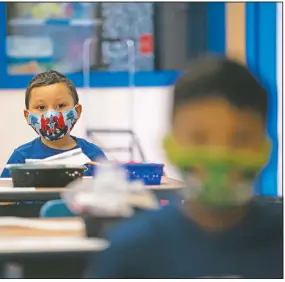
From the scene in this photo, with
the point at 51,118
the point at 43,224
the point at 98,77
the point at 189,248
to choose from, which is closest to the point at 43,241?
the point at 43,224

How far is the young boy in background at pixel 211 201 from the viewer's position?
731 mm

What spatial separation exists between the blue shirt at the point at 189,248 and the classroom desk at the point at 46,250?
371mm

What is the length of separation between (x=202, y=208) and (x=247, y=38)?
9.60 feet

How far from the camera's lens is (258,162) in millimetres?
748

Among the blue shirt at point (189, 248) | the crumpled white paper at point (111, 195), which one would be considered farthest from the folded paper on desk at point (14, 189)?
the blue shirt at point (189, 248)

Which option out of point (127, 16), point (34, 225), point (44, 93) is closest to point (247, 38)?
point (127, 16)

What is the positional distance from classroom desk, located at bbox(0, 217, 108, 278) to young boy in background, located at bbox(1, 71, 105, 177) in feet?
3.30

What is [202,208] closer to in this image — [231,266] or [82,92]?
[231,266]

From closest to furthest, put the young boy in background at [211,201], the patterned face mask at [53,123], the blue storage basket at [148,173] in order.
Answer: the young boy in background at [211,201] < the blue storage basket at [148,173] < the patterned face mask at [53,123]

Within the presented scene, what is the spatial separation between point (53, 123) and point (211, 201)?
1831 millimetres

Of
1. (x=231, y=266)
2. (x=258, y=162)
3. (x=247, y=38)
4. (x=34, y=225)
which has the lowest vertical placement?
(x=34, y=225)

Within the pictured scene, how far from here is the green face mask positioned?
2.42ft

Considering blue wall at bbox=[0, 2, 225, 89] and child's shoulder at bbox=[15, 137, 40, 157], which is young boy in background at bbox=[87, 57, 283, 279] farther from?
blue wall at bbox=[0, 2, 225, 89]

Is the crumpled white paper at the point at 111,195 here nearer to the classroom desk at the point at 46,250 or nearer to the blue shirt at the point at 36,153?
the classroom desk at the point at 46,250
